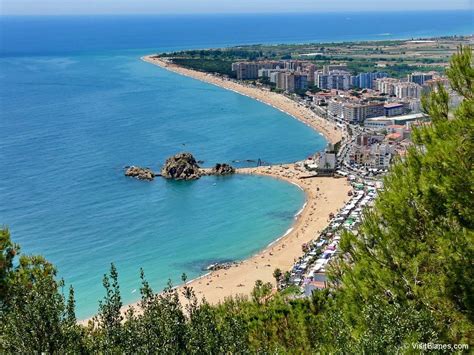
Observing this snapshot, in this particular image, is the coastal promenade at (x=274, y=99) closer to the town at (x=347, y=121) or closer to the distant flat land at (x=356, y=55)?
the town at (x=347, y=121)

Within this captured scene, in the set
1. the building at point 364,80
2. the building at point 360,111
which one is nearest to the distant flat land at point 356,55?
the building at point 364,80

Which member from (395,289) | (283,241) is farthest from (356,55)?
(395,289)

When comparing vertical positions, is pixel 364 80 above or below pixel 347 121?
above

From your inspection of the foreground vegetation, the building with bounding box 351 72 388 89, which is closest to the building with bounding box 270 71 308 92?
the building with bounding box 351 72 388 89

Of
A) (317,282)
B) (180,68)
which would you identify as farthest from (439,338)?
(180,68)

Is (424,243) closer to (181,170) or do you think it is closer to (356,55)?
(181,170)

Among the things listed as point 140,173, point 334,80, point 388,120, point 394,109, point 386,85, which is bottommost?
point 140,173

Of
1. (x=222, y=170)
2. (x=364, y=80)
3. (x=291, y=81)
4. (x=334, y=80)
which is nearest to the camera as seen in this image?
(x=222, y=170)
